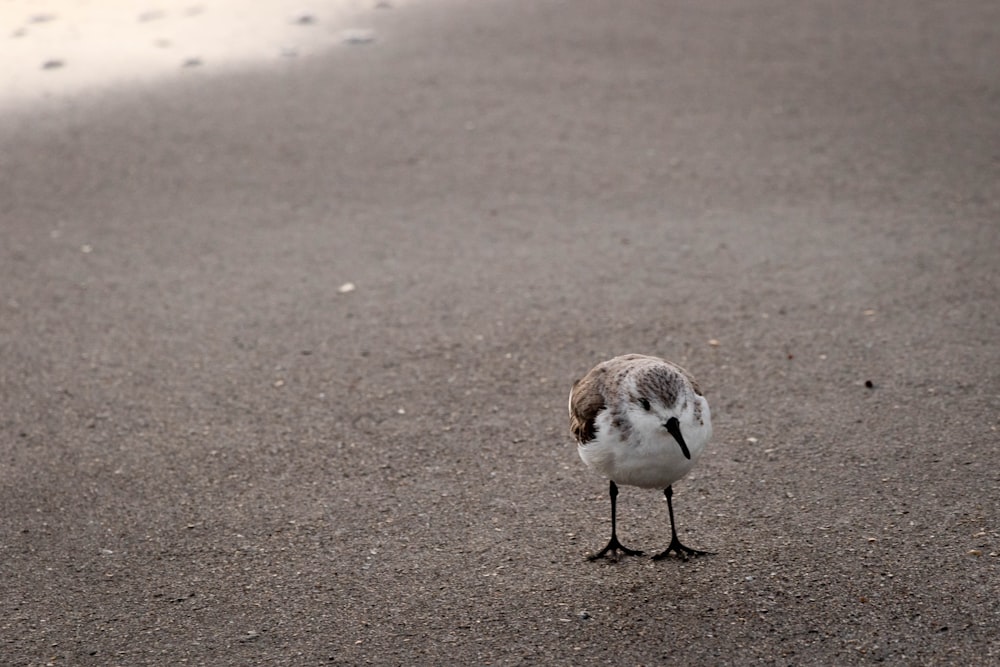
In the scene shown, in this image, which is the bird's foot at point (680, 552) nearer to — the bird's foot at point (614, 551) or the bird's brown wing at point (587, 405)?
the bird's foot at point (614, 551)

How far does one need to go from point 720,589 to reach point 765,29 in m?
8.64

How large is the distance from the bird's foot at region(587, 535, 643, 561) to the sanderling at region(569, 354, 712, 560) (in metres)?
0.32

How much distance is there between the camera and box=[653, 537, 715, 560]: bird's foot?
4.84 m

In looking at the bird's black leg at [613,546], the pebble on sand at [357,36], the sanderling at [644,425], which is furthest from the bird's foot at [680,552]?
the pebble on sand at [357,36]

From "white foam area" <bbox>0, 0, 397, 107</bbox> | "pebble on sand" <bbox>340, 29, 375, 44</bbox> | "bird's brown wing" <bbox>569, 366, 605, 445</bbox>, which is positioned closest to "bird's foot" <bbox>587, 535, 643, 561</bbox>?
"bird's brown wing" <bbox>569, 366, 605, 445</bbox>

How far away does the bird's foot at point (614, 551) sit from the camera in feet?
16.0

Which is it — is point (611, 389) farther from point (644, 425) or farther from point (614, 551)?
point (614, 551)

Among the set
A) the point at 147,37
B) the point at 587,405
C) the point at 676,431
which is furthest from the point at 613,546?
the point at 147,37

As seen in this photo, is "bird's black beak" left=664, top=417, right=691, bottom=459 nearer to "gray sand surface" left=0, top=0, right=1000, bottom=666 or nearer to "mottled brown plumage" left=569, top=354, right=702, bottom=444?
"mottled brown plumage" left=569, top=354, right=702, bottom=444

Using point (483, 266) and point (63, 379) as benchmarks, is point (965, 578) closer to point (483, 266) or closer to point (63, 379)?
point (483, 266)

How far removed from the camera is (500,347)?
673cm

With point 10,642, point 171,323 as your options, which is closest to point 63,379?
point 171,323

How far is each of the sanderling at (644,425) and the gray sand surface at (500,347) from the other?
0.52 meters

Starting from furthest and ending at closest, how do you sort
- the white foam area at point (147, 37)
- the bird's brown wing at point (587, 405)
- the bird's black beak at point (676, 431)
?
the white foam area at point (147, 37) < the bird's brown wing at point (587, 405) < the bird's black beak at point (676, 431)
